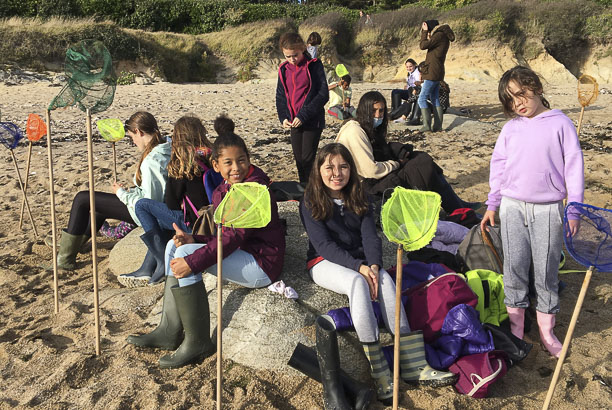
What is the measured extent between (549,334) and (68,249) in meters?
3.84

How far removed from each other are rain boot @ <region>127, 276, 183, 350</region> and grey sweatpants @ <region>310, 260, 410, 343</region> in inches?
36.8

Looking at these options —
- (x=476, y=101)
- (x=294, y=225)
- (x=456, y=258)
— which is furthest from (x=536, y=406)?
(x=476, y=101)

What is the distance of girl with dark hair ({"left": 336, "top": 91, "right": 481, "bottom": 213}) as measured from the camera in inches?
179

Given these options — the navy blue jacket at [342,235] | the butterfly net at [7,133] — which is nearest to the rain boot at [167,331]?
the navy blue jacket at [342,235]

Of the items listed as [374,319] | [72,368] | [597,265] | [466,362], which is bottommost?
[72,368]

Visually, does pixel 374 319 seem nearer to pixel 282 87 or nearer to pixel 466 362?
pixel 466 362

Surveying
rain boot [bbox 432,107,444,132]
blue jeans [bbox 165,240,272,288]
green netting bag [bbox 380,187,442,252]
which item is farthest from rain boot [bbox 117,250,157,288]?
rain boot [bbox 432,107,444,132]

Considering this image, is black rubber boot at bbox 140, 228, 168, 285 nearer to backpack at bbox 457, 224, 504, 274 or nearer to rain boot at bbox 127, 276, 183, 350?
rain boot at bbox 127, 276, 183, 350

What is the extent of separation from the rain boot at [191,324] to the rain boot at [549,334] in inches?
80.4

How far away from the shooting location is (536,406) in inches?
105

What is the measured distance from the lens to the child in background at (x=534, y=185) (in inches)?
109

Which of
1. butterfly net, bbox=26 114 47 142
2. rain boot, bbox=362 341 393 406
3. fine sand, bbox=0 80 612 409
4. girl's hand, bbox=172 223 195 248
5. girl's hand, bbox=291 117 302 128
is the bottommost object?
fine sand, bbox=0 80 612 409

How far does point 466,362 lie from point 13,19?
20741 mm

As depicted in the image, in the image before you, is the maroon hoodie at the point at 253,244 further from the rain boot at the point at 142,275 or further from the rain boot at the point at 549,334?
the rain boot at the point at 549,334
